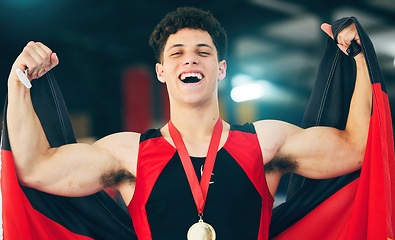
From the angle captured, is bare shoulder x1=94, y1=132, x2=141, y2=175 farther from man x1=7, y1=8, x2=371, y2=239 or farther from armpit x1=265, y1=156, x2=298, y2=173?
armpit x1=265, y1=156, x2=298, y2=173

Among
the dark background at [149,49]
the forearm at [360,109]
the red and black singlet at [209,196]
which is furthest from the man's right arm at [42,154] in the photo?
the dark background at [149,49]

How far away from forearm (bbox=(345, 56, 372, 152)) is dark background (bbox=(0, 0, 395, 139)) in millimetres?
3170

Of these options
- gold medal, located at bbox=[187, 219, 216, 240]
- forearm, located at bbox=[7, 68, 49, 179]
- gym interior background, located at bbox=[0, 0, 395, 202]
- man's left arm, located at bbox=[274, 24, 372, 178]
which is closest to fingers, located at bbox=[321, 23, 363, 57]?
man's left arm, located at bbox=[274, 24, 372, 178]

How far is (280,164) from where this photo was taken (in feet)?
5.33

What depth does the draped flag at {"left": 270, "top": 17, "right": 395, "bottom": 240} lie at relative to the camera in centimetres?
140

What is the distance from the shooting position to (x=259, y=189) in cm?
153

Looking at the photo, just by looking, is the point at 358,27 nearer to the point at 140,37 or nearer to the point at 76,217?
the point at 76,217

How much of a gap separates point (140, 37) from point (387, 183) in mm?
4844

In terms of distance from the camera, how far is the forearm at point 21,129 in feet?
4.77

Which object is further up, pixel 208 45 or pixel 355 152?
pixel 208 45

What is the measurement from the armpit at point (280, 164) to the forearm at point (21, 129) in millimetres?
875

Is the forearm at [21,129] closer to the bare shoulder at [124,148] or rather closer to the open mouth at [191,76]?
the bare shoulder at [124,148]

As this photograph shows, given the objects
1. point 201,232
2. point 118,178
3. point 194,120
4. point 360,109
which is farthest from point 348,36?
point 118,178

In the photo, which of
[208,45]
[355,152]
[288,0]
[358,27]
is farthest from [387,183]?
[288,0]
